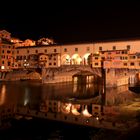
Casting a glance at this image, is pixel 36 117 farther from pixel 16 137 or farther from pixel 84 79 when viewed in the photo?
pixel 84 79

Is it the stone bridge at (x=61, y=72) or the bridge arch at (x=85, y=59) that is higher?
the bridge arch at (x=85, y=59)

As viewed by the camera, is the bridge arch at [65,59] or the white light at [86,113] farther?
the bridge arch at [65,59]

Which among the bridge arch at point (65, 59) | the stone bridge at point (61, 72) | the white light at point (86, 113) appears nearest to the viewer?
the white light at point (86, 113)

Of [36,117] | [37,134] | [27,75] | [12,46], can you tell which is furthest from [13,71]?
[37,134]

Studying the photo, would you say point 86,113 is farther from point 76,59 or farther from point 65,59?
point 65,59

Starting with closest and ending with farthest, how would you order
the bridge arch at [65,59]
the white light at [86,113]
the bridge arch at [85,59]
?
1. the white light at [86,113]
2. the bridge arch at [85,59]
3. the bridge arch at [65,59]

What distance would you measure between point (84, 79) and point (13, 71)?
11.5 m

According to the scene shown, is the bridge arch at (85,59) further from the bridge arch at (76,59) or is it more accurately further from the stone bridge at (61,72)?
the stone bridge at (61,72)

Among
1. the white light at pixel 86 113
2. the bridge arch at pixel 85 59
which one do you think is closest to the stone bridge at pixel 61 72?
the bridge arch at pixel 85 59

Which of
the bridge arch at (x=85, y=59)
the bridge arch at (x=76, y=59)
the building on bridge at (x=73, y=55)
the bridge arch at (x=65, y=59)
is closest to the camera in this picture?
the building on bridge at (x=73, y=55)

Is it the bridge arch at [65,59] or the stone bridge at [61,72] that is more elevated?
the bridge arch at [65,59]

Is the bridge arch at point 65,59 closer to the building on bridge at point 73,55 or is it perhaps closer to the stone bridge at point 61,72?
the building on bridge at point 73,55

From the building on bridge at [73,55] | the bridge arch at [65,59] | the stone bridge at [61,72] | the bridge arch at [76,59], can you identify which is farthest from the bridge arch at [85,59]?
the bridge arch at [65,59]

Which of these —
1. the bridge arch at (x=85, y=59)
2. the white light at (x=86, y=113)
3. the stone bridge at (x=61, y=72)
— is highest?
the bridge arch at (x=85, y=59)
